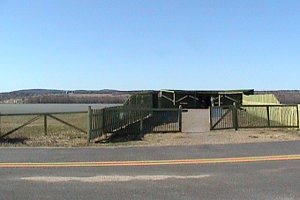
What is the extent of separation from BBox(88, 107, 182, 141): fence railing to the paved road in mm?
4646

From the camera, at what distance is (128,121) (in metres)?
23.3

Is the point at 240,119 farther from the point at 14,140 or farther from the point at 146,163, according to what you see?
the point at 146,163

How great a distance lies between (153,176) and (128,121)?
13795mm

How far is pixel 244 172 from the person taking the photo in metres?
10.0

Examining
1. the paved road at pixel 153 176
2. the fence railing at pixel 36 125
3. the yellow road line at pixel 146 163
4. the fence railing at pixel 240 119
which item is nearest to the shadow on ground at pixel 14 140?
the fence railing at pixel 36 125

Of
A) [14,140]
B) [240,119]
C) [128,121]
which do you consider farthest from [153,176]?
[240,119]

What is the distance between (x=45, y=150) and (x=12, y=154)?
46.1 inches

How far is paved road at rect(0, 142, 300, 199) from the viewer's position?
800 cm

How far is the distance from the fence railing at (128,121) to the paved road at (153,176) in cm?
465

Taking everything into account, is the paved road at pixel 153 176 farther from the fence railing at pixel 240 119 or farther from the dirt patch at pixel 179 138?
the fence railing at pixel 240 119

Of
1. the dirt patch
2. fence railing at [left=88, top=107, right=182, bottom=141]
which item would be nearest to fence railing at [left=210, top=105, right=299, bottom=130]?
the dirt patch

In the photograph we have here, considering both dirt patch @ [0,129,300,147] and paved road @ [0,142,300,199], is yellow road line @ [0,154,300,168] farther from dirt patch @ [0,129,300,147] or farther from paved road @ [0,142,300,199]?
dirt patch @ [0,129,300,147]

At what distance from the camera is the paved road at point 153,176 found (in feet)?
26.2

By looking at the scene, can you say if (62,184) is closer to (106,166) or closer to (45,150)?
(106,166)
